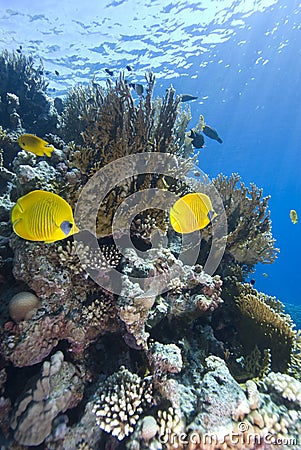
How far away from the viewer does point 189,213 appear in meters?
2.31

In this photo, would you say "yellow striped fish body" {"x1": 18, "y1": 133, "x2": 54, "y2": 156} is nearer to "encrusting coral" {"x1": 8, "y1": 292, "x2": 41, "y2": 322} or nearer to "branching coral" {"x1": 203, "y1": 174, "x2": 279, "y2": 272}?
"encrusting coral" {"x1": 8, "y1": 292, "x2": 41, "y2": 322}

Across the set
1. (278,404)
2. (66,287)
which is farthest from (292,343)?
(66,287)

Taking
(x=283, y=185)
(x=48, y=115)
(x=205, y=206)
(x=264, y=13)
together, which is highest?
(x=283, y=185)

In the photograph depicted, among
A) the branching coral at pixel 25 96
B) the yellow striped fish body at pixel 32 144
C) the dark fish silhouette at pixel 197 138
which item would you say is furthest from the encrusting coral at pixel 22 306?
the branching coral at pixel 25 96

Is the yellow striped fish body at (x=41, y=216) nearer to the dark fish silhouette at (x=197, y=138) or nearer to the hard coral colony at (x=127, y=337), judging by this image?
the hard coral colony at (x=127, y=337)

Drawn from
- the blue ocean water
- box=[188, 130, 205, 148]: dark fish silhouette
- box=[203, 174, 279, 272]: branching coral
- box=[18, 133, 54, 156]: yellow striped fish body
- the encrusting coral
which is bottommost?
the encrusting coral

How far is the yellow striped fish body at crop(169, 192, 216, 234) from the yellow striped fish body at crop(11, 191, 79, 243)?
1.01 metres

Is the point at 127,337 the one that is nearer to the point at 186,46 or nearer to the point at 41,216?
the point at 41,216

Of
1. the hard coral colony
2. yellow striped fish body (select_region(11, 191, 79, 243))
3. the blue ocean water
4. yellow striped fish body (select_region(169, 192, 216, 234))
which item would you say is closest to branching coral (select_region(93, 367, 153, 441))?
the hard coral colony

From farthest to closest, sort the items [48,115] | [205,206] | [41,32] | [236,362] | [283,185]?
[283,185], [41,32], [48,115], [236,362], [205,206]

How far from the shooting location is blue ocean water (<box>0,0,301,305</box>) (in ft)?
48.4

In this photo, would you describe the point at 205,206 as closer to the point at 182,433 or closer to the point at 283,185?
the point at 182,433

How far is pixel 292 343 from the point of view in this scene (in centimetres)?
339

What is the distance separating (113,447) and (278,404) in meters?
1.70
